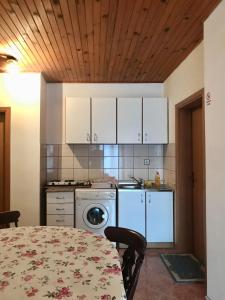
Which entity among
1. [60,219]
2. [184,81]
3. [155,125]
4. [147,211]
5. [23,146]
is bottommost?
[60,219]

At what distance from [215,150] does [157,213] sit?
1.87 metres

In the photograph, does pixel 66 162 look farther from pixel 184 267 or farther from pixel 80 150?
pixel 184 267

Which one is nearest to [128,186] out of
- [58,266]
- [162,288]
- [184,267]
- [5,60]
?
[184,267]

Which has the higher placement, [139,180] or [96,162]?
[96,162]

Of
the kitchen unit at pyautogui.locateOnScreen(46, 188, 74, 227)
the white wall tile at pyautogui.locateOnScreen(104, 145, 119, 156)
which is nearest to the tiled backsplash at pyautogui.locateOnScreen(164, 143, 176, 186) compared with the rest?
the white wall tile at pyautogui.locateOnScreen(104, 145, 119, 156)

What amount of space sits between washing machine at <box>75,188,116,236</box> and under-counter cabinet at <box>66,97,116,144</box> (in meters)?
0.79

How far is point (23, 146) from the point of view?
3738 mm

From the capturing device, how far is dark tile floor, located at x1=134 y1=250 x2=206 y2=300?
2465 mm

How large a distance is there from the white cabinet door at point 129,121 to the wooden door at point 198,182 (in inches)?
33.1

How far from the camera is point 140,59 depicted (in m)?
3.24

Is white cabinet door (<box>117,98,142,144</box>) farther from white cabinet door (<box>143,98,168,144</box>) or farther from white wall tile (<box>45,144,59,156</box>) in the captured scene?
white wall tile (<box>45,144,59,156</box>)

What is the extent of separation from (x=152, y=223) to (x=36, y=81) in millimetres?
2576

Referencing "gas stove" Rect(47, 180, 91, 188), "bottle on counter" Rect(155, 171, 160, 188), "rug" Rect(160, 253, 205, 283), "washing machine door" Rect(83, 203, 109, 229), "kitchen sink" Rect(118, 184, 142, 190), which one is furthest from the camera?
"bottle on counter" Rect(155, 171, 160, 188)

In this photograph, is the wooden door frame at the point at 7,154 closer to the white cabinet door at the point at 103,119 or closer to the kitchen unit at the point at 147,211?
the white cabinet door at the point at 103,119
